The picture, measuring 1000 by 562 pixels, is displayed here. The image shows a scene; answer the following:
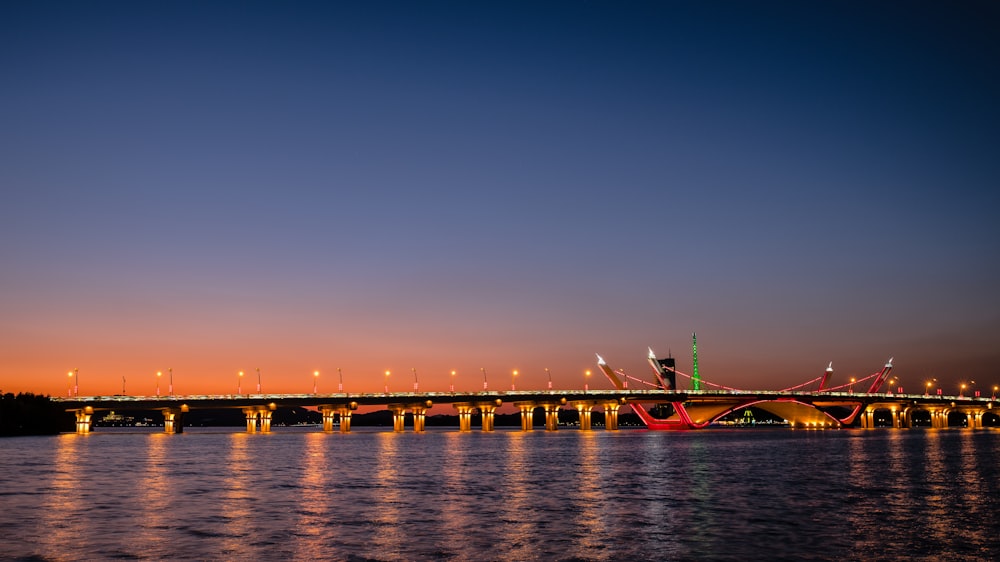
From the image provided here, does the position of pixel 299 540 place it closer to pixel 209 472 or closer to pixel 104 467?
pixel 209 472

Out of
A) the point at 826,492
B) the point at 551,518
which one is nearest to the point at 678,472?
the point at 826,492

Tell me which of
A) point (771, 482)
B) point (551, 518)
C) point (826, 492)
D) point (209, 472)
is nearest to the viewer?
point (551, 518)

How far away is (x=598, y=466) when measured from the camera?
7400 cm

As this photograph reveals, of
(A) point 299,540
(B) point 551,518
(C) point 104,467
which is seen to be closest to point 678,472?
(B) point 551,518

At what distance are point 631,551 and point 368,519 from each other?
12822 millimetres

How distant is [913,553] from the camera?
26844 mm

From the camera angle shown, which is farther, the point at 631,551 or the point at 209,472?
the point at 209,472

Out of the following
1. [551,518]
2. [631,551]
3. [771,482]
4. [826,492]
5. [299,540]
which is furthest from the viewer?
[771,482]

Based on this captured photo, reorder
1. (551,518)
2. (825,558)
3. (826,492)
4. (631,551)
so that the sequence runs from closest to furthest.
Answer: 1. (825,558)
2. (631,551)
3. (551,518)
4. (826,492)

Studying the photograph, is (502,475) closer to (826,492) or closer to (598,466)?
(598,466)

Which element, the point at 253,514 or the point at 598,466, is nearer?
the point at 253,514

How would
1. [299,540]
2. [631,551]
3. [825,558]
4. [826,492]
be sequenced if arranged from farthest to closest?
1. [826,492]
2. [299,540]
3. [631,551]
4. [825,558]

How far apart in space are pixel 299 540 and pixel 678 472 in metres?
40.9

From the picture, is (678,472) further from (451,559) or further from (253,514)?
(451,559)
